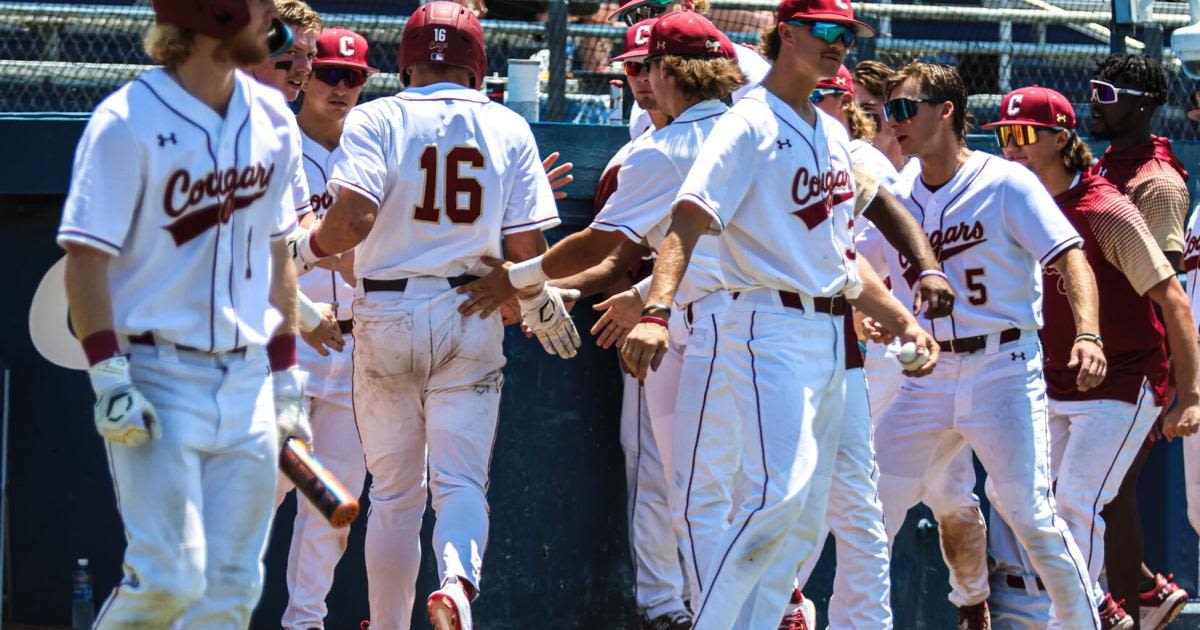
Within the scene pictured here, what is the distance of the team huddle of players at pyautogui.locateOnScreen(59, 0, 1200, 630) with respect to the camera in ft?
11.8

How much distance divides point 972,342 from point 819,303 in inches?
45.9

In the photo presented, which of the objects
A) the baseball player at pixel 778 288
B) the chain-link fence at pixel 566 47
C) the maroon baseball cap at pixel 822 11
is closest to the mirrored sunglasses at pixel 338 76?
the chain-link fence at pixel 566 47

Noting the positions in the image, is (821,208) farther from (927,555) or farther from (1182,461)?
(1182,461)

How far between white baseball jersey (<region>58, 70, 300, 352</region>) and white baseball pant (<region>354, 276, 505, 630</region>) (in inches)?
54.3

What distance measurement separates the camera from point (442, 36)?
208 inches

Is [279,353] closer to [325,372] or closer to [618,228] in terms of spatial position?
[618,228]

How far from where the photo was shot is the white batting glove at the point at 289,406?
3.88 m

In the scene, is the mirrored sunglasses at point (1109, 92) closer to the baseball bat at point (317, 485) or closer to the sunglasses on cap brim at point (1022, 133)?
the sunglasses on cap brim at point (1022, 133)

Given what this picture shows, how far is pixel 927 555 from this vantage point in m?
7.00

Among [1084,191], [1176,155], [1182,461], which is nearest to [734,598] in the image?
[1084,191]

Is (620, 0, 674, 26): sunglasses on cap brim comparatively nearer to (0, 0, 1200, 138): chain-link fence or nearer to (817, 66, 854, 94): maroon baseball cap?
(0, 0, 1200, 138): chain-link fence

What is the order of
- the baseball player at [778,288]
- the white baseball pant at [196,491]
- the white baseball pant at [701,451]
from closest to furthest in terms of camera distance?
the white baseball pant at [196,491] < the baseball player at [778,288] < the white baseball pant at [701,451]

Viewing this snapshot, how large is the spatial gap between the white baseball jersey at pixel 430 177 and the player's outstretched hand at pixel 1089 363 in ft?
6.73

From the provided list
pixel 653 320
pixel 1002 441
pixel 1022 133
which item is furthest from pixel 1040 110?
pixel 653 320
